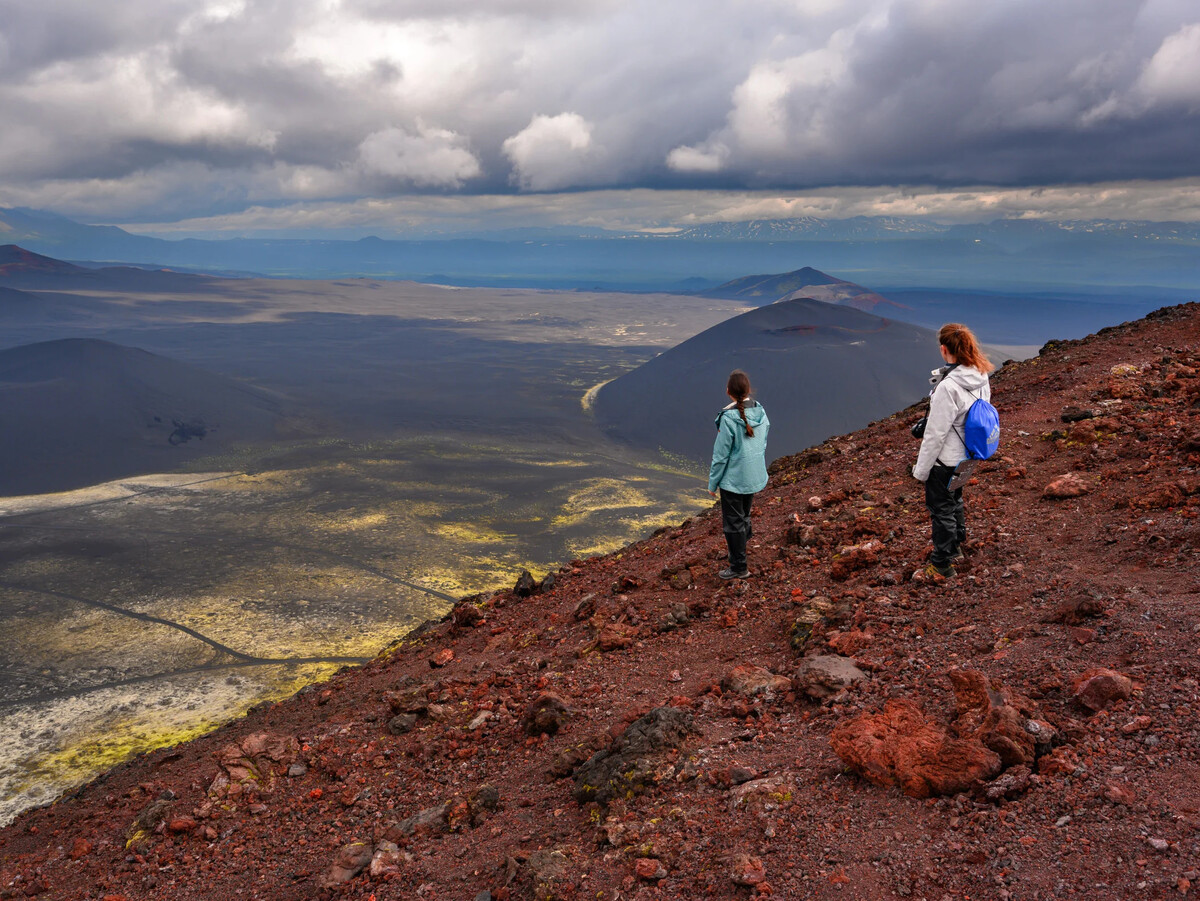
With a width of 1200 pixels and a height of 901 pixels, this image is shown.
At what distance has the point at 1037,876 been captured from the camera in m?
3.10

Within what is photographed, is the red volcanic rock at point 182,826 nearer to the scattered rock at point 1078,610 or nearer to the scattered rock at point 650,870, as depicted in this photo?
the scattered rock at point 650,870

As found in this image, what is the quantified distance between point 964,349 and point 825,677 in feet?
9.66

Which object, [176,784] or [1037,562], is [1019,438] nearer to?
[1037,562]

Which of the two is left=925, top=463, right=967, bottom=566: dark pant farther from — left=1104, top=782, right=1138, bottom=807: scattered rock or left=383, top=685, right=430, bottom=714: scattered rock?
left=383, top=685, right=430, bottom=714: scattered rock

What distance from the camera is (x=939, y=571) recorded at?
21.5 ft

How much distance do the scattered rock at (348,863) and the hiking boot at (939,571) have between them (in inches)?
200

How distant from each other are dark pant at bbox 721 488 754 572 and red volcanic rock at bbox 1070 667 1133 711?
146 inches

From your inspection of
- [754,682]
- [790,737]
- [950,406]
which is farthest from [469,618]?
[950,406]

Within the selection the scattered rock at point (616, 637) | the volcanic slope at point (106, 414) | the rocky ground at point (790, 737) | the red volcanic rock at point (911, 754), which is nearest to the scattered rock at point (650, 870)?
the rocky ground at point (790, 737)

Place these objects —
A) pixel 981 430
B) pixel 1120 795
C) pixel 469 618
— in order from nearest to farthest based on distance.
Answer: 1. pixel 1120 795
2. pixel 981 430
3. pixel 469 618

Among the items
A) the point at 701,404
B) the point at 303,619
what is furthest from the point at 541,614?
the point at 701,404

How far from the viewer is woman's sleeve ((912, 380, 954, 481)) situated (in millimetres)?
6082

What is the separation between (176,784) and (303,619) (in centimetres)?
2308

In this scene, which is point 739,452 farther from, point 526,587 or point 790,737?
point 526,587
